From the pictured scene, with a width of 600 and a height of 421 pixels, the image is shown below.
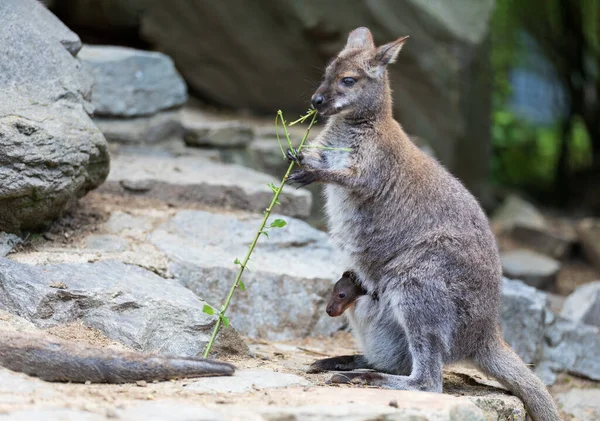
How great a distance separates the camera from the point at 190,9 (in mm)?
10148

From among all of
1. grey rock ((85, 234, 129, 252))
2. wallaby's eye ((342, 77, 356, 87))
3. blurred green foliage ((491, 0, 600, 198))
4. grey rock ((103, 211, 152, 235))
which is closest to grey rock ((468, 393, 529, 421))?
wallaby's eye ((342, 77, 356, 87))

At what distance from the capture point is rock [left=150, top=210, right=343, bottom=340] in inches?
237

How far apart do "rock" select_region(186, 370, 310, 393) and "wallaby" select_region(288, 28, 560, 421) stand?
372 mm

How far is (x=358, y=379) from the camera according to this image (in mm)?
4711

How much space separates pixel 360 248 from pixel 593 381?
3.11m

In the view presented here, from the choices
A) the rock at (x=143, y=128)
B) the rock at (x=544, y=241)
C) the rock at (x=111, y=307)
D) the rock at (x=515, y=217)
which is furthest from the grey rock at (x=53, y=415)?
the rock at (x=515, y=217)

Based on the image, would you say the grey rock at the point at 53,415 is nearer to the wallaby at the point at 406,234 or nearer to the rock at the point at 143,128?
the wallaby at the point at 406,234

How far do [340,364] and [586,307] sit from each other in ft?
11.9

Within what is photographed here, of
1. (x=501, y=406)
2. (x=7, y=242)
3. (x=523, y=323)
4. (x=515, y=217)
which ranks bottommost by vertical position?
(x=515, y=217)

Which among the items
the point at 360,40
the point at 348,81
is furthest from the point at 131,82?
the point at 348,81

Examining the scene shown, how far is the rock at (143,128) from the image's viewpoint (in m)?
8.30

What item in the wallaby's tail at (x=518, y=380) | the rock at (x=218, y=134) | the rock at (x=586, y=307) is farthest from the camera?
the rock at (x=218, y=134)

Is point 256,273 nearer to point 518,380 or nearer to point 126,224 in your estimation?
point 126,224

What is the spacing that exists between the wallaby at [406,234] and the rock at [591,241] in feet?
20.4
